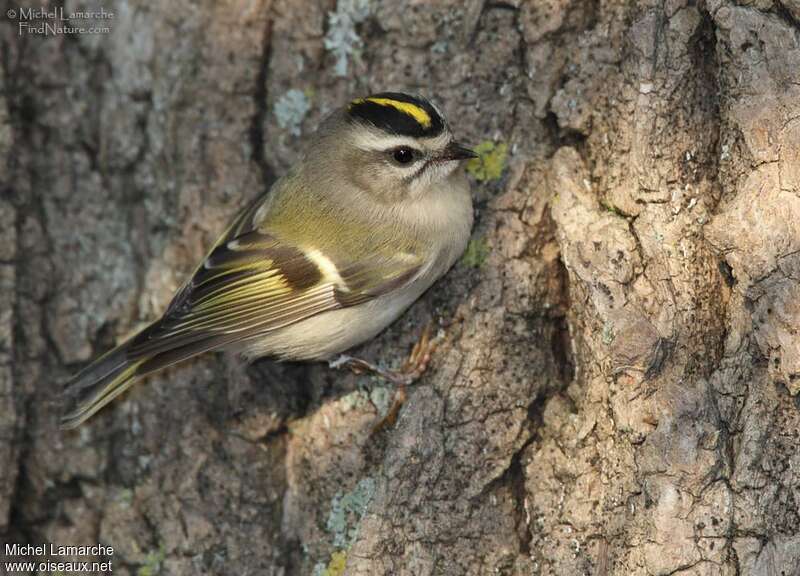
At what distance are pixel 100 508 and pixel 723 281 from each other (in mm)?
1762

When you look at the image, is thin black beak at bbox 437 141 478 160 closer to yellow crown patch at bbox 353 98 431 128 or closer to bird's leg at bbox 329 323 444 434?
yellow crown patch at bbox 353 98 431 128

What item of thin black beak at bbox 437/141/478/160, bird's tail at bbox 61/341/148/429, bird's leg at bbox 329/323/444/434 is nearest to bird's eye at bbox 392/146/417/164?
thin black beak at bbox 437/141/478/160

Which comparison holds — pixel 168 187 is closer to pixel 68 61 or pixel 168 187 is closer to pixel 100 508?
pixel 68 61

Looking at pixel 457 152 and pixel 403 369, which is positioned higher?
pixel 457 152

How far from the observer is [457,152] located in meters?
2.45

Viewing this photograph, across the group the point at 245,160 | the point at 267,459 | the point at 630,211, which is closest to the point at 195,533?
the point at 267,459

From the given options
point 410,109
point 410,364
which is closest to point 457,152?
point 410,109

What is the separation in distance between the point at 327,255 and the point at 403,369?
0.43 metres

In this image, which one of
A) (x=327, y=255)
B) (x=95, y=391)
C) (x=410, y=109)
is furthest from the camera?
(x=327, y=255)

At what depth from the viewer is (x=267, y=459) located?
248cm

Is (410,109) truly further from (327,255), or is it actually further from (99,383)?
(99,383)

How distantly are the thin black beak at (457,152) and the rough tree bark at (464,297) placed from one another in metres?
0.08

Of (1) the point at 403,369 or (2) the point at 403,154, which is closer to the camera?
(1) the point at 403,369

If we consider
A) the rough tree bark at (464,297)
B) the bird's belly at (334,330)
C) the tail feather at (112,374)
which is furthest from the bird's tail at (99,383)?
the bird's belly at (334,330)
